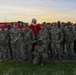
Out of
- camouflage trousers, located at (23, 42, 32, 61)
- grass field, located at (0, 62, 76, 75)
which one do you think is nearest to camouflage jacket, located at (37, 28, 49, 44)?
camouflage trousers, located at (23, 42, 32, 61)

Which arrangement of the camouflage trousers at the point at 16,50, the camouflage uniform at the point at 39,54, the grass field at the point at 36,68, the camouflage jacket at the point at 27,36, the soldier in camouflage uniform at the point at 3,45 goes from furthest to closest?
the soldier in camouflage uniform at the point at 3,45
the camouflage trousers at the point at 16,50
the camouflage jacket at the point at 27,36
the camouflage uniform at the point at 39,54
the grass field at the point at 36,68

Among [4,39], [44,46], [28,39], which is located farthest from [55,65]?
[4,39]

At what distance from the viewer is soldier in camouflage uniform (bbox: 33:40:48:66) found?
14.3 meters

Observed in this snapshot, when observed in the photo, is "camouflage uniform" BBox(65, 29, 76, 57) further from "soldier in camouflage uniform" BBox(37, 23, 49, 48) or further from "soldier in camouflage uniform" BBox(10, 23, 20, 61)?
"soldier in camouflage uniform" BBox(10, 23, 20, 61)

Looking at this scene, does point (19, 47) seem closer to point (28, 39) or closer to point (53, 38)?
point (28, 39)

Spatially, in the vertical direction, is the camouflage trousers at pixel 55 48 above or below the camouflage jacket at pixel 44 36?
below

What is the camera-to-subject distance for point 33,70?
514 inches

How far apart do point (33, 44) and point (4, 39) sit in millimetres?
1633

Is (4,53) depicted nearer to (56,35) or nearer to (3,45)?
(3,45)

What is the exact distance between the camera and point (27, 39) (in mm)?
15133

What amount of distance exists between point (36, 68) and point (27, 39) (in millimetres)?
2179

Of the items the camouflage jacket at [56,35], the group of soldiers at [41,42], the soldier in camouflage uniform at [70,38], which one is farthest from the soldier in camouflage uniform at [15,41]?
the soldier in camouflage uniform at [70,38]

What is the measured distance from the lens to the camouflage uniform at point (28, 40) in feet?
49.3

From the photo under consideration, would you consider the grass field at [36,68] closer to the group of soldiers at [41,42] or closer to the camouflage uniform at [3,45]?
the group of soldiers at [41,42]
